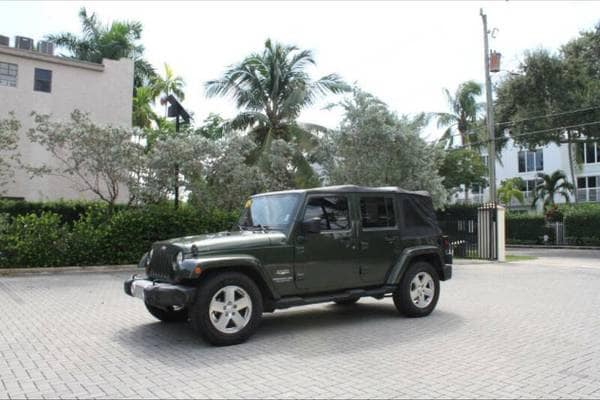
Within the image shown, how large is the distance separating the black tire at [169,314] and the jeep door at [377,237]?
2.62 metres

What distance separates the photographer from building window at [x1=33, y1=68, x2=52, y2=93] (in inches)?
931

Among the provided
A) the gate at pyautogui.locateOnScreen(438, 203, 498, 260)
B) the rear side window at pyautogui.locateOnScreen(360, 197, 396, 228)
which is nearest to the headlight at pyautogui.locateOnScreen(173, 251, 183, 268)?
the rear side window at pyautogui.locateOnScreen(360, 197, 396, 228)

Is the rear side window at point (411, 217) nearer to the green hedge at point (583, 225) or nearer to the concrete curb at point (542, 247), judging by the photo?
the concrete curb at point (542, 247)

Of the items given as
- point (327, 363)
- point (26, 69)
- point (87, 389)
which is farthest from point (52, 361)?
point (26, 69)

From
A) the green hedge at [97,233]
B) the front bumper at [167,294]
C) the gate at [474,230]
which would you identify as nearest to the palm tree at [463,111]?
the gate at [474,230]

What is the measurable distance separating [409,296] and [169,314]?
350 centimetres

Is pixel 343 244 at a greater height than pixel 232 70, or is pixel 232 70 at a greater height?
pixel 232 70

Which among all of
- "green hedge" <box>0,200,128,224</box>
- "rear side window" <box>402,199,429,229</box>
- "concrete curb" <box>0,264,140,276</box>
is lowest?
"concrete curb" <box>0,264,140,276</box>

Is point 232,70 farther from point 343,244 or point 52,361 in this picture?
point 52,361

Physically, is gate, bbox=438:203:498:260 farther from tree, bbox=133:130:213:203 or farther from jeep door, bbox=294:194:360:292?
jeep door, bbox=294:194:360:292

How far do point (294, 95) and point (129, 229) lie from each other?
1092 centimetres

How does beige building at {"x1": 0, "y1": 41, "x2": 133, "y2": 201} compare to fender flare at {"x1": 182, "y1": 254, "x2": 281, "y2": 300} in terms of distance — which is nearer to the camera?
fender flare at {"x1": 182, "y1": 254, "x2": 281, "y2": 300}

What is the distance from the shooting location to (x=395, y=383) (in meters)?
4.77

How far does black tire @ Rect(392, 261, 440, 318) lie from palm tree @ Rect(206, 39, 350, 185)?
1571 centimetres
